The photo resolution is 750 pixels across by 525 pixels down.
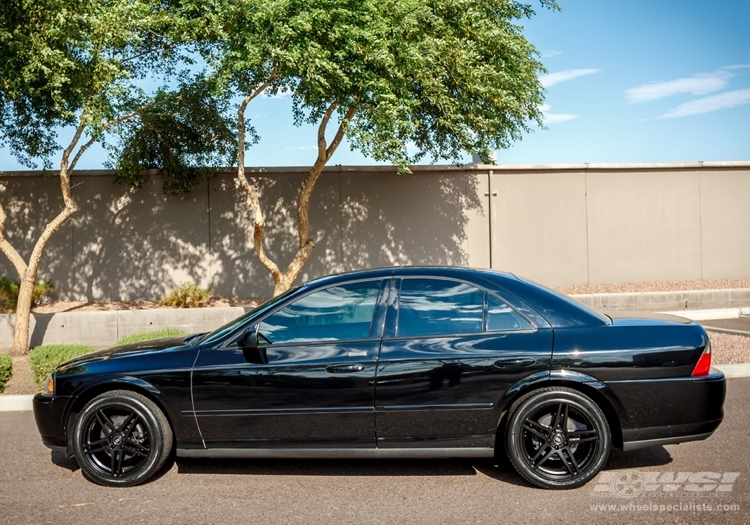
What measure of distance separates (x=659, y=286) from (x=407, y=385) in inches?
547

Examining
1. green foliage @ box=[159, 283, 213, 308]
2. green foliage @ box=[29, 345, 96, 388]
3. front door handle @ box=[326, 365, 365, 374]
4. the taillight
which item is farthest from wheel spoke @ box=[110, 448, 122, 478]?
green foliage @ box=[159, 283, 213, 308]

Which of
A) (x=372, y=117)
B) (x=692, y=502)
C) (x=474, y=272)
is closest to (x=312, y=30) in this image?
(x=372, y=117)

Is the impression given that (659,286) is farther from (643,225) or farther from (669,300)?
(669,300)

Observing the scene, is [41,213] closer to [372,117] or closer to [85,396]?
[372,117]

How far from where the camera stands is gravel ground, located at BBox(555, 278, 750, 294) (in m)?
16.9

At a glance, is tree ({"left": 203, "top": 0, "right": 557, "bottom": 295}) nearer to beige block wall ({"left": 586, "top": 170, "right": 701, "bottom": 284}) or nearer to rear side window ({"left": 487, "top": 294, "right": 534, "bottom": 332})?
beige block wall ({"left": 586, "top": 170, "right": 701, "bottom": 284})

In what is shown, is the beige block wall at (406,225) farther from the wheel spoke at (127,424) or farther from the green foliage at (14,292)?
the wheel spoke at (127,424)

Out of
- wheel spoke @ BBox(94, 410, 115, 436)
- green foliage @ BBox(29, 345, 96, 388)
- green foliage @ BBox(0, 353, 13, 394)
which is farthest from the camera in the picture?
green foliage @ BBox(0, 353, 13, 394)

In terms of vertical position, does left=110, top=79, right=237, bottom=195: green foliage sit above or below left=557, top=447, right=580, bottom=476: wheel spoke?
above

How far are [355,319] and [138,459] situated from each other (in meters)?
1.96

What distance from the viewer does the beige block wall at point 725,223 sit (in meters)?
18.5

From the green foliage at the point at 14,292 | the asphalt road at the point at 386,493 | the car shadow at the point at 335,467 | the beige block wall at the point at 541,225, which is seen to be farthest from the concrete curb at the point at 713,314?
the green foliage at the point at 14,292

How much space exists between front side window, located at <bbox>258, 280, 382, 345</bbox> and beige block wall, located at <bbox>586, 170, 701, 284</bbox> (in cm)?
1341

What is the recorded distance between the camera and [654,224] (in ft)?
59.7
